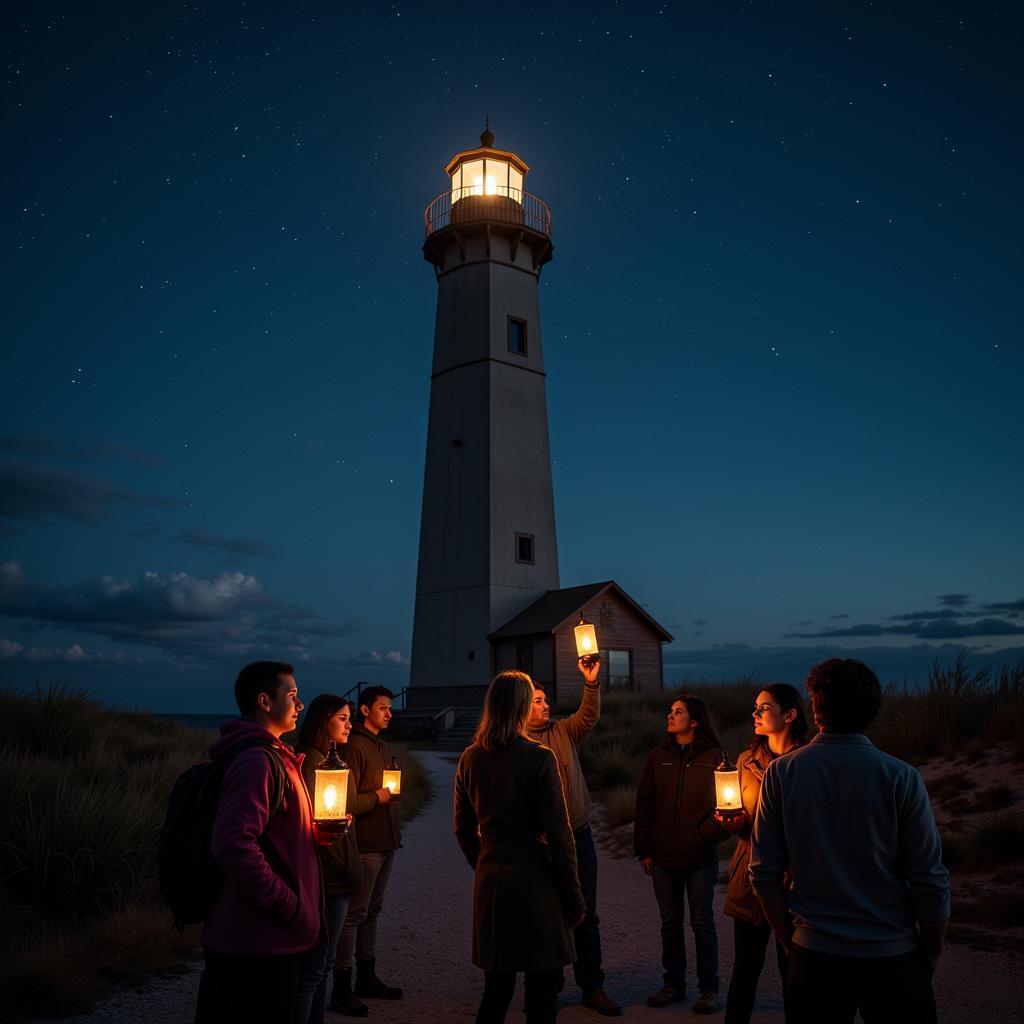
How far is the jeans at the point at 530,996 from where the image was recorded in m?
3.79

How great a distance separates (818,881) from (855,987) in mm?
326

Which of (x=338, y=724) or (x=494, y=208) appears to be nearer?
(x=338, y=724)

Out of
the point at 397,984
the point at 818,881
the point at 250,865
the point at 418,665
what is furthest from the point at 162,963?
the point at 418,665

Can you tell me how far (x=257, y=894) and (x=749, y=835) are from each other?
102 inches

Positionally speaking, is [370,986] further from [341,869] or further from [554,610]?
[554,610]

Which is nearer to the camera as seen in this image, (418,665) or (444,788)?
(444,788)

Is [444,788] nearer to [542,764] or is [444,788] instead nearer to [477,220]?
[542,764]

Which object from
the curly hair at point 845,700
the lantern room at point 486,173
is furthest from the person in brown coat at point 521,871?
the lantern room at point 486,173

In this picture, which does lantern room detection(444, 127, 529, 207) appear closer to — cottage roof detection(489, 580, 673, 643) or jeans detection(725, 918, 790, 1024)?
cottage roof detection(489, 580, 673, 643)

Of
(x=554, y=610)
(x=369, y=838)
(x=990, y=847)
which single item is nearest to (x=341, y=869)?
(x=369, y=838)

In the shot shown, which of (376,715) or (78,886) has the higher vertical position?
(376,715)

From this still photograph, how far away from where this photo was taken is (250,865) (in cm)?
298

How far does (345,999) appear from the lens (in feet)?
17.6

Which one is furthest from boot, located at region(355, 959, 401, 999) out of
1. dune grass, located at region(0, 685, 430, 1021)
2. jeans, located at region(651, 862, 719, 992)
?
jeans, located at region(651, 862, 719, 992)
